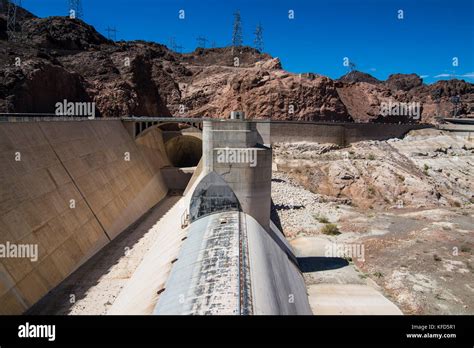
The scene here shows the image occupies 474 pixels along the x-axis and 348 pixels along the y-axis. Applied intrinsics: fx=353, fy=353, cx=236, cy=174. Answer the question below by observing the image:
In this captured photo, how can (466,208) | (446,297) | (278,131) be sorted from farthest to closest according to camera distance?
1. (278,131)
2. (466,208)
3. (446,297)

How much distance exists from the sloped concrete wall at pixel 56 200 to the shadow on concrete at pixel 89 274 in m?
0.39

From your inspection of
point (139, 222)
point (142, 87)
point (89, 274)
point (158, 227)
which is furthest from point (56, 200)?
point (142, 87)

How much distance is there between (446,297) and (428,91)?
11899 centimetres

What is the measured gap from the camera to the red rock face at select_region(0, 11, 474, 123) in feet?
147

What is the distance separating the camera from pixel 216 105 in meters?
66.5

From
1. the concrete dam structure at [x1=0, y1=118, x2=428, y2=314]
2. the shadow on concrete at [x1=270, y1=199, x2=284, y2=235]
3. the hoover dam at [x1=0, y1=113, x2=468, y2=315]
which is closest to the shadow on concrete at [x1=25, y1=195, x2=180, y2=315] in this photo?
the hoover dam at [x1=0, y1=113, x2=468, y2=315]

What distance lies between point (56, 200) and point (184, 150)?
38581mm

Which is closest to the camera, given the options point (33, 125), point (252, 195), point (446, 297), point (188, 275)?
point (188, 275)

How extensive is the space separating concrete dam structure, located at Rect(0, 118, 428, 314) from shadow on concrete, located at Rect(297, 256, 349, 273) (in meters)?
0.99

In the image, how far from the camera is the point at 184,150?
6012cm

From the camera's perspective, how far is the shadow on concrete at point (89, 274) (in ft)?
57.7

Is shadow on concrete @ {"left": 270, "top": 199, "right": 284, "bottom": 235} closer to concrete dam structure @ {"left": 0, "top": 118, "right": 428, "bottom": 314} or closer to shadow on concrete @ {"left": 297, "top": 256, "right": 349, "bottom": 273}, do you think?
shadow on concrete @ {"left": 297, "top": 256, "right": 349, "bottom": 273}
